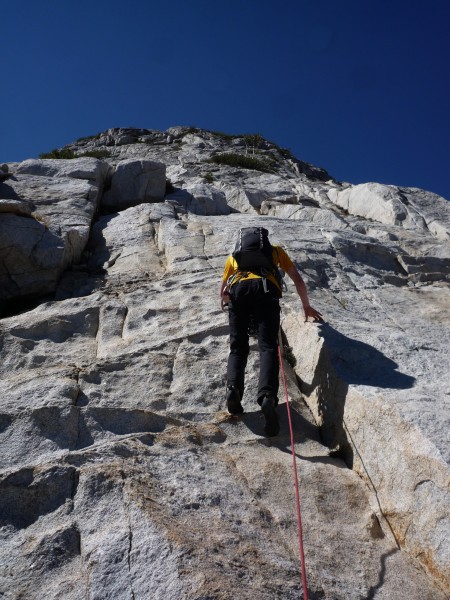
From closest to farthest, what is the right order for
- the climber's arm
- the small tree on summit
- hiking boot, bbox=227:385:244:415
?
hiking boot, bbox=227:385:244:415
the climber's arm
the small tree on summit

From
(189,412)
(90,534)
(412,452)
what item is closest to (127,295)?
(189,412)

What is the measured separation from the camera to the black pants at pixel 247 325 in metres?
5.51

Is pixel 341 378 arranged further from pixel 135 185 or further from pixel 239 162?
pixel 239 162

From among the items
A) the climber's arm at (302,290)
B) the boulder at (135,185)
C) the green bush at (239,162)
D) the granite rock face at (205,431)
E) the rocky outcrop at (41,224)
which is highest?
the green bush at (239,162)

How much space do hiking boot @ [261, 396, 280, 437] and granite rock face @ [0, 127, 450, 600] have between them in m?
0.15

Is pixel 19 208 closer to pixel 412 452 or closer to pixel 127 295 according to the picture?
pixel 127 295

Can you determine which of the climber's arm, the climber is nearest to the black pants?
the climber

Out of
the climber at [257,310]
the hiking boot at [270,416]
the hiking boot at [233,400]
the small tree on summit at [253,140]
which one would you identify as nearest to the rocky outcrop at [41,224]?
the climber at [257,310]

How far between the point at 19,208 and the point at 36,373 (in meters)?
5.58

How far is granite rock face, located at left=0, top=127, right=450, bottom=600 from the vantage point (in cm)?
372

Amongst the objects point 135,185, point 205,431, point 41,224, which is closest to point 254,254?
point 205,431

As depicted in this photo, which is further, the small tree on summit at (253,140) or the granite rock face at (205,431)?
the small tree on summit at (253,140)

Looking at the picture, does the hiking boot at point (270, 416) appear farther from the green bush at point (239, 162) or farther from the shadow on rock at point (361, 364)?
the green bush at point (239, 162)

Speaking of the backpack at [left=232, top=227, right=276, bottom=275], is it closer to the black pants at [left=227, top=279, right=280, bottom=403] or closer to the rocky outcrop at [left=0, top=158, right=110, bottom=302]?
the black pants at [left=227, top=279, right=280, bottom=403]
